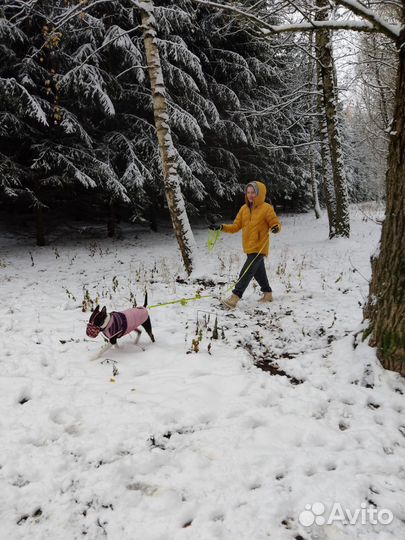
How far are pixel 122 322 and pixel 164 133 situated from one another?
501 cm

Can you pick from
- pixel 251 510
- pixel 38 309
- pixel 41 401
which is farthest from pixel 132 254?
pixel 251 510

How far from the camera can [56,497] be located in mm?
2453

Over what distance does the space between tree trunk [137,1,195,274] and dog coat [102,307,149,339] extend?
391 cm

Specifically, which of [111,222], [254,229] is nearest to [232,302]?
[254,229]

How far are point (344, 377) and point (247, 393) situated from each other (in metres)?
1.08

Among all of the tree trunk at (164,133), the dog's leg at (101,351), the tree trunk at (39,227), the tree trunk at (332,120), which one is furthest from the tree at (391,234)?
the tree trunk at (39,227)

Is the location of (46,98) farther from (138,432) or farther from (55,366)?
(138,432)

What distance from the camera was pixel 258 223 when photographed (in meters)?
6.10

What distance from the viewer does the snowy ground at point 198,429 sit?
228 cm

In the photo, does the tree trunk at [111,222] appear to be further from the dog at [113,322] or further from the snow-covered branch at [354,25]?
the snow-covered branch at [354,25]

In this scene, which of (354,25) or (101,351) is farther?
(101,351)

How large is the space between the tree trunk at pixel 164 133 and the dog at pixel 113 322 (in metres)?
3.86

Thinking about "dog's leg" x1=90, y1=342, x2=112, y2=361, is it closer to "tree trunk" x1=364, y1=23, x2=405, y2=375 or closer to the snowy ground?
the snowy ground

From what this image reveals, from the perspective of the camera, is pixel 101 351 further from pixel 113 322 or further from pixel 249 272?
pixel 249 272
